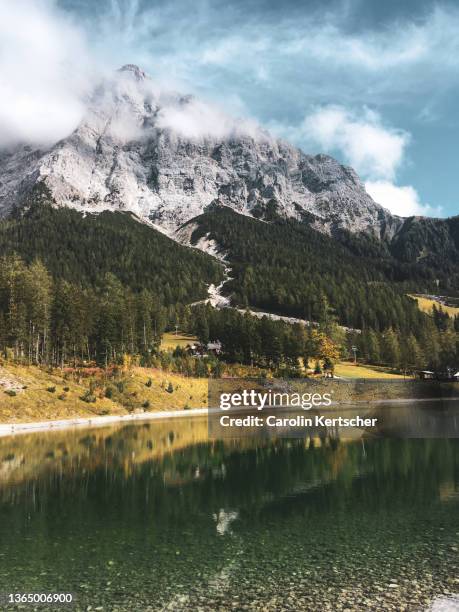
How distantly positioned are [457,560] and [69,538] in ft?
53.6

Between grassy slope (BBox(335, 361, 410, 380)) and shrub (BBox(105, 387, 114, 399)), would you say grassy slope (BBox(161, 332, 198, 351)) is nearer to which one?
grassy slope (BBox(335, 361, 410, 380))

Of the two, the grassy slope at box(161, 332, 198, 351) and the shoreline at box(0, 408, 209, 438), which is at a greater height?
the grassy slope at box(161, 332, 198, 351)

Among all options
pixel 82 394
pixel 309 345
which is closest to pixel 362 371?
pixel 309 345

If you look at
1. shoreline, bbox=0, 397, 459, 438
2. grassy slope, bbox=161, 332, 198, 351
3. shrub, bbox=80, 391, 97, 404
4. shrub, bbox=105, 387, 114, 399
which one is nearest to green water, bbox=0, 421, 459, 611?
shoreline, bbox=0, 397, 459, 438

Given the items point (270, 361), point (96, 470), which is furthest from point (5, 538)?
point (270, 361)

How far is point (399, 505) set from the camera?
27.0 m

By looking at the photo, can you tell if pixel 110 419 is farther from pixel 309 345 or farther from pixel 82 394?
pixel 309 345

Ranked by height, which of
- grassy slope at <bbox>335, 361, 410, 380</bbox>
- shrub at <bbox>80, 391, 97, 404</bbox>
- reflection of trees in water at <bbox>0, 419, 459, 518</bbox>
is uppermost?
grassy slope at <bbox>335, 361, 410, 380</bbox>

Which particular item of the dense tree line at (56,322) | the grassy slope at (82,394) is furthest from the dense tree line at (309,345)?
the dense tree line at (56,322)

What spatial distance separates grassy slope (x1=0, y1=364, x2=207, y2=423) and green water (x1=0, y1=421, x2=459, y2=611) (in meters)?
26.8

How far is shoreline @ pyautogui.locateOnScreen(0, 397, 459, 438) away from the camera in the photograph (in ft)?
209

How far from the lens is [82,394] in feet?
267

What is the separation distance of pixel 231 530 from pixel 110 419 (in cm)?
5987

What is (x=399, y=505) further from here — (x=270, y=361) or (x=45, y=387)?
(x=270, y=361)
